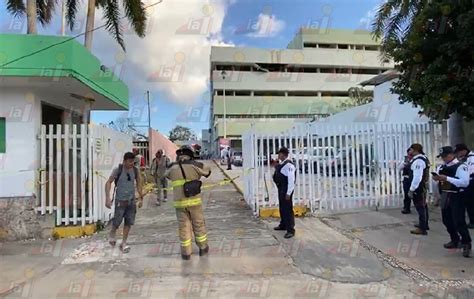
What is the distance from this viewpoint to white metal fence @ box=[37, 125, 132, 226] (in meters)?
7.86

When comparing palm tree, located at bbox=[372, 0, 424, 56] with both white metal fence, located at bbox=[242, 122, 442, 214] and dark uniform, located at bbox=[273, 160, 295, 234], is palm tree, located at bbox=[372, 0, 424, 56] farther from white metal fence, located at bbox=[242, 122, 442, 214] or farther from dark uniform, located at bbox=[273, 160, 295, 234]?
dark uniform, located at bbox=[273, 160, 295, 234]

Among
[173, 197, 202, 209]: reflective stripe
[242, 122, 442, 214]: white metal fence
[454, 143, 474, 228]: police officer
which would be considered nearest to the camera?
[173, 197, 202, 209]: reflective stripe

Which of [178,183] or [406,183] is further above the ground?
[178,183]

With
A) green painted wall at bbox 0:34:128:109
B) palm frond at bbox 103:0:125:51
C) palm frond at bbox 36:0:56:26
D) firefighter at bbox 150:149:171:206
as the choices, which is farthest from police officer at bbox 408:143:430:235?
palm frond at bbox 36:0:56:26

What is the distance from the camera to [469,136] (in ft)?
37.4

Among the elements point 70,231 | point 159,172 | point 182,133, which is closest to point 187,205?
point 70,231

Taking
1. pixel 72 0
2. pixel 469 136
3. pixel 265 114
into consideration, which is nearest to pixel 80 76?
pixel 72 0

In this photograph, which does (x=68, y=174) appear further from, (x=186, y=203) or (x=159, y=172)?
(x=159, y=172)

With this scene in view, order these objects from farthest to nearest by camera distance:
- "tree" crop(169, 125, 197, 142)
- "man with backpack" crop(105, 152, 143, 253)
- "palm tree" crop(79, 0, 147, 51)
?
"tree" crop(169, 125, 197, 142), "palm tree" crop(79, 0, 147, 51), "man with backpack" crop(105, 152, 143, 253)

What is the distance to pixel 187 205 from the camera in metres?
6.14

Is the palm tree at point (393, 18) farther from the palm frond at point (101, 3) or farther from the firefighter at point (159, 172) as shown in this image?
the palm frond at point (101, 3)

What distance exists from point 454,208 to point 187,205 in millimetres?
3870

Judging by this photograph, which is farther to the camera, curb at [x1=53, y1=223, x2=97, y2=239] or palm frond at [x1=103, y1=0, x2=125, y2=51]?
palm frond at [x1=103, y1=0, x2=125, y2=51]

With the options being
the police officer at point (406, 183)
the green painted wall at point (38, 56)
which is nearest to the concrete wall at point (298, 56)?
the police officer at point (406, 183)
